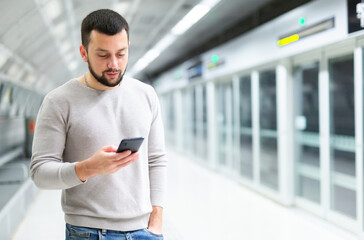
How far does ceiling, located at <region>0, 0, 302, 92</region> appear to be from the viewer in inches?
215

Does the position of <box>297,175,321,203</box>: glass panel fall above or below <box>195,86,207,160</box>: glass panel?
below

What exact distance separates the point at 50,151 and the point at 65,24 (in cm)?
662

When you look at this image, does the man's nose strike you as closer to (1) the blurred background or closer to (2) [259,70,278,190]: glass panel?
(1) the blurred background

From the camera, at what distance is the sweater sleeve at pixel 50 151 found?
116 centimetres

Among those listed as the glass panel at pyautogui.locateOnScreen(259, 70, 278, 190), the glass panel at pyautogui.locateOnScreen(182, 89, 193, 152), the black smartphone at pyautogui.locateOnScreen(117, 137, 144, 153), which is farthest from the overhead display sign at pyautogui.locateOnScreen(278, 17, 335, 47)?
the glass panel at pyautogui.locateOnScreen(182, 89, 193, 152)

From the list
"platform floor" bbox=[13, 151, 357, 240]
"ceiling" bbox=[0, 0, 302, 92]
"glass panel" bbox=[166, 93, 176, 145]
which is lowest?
"platform floor" bbox=[13, 151, 357, 240]

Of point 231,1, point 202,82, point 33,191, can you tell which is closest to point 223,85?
point 202,82

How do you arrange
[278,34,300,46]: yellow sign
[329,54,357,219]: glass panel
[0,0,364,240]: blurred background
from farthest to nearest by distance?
[278,34,300,46]: yellow sign < [329,54,357,219]: glass panel < [0,0,364,240]: blurred background

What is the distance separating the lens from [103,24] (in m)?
1.22

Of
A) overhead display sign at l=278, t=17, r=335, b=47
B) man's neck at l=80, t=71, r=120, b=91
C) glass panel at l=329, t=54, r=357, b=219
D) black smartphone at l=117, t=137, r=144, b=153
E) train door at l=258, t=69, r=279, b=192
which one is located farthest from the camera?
train door at l=258, t=69, r=279, b=192

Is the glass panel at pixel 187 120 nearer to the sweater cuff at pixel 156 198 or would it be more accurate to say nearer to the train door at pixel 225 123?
the train door at pixel 225 123

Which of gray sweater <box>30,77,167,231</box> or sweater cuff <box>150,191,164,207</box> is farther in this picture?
sweater cuff <box>150,191,164,207</box>

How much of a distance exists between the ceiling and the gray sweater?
3823 mm

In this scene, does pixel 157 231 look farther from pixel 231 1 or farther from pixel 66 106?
pixel 231 1
